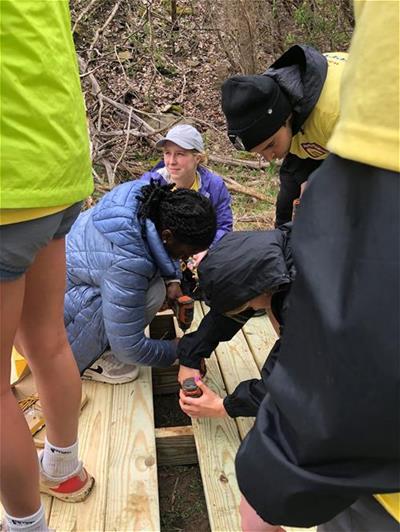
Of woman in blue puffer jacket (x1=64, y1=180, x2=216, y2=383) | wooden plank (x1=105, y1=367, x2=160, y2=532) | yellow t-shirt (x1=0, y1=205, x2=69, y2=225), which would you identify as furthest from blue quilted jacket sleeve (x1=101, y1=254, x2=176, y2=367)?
yellow t-shirt (x1=0, y1=205, x2=69, y2=225)

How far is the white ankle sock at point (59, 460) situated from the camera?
1595 millimetres

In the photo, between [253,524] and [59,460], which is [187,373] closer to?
[59,460]

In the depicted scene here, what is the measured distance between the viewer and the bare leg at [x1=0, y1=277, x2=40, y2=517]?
1.14 m

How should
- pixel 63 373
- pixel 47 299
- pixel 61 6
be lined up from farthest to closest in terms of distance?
1. pixel 63 373
2. pixel 47 299
3. pixel 61 6

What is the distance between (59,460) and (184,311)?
1030 mm

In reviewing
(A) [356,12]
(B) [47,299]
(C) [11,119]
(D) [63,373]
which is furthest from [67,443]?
(A) [356,12]

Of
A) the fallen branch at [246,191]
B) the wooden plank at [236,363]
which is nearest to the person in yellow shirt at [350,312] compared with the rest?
the wooden plank at [236,363]

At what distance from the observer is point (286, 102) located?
2414 mm

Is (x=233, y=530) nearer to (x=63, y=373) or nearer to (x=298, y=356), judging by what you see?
(x=63, y=373)

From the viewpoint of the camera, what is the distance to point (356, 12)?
0.66 m

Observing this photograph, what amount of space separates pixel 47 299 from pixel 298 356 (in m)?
0.81

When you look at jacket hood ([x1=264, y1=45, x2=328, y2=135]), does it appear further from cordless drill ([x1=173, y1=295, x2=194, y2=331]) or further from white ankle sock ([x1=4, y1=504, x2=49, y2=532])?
white ankle sock ([x1=4, y1=504, x2=49, y2=532])

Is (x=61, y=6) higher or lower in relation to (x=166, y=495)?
higher

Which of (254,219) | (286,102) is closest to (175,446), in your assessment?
(286,102)
